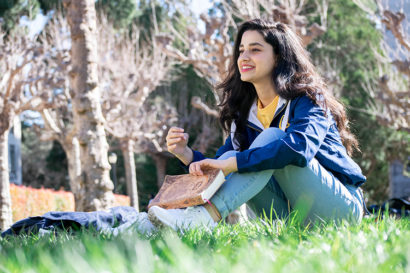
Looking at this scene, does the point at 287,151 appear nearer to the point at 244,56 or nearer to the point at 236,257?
the point at 244,56

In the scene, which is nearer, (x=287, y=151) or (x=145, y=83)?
(x=287, y=151)

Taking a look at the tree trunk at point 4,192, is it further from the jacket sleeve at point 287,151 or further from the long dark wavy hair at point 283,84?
the jacket sleeve at point 287,151

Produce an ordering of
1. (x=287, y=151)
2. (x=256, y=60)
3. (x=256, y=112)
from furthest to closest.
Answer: (x=256, y=112) → (x=256, y=60) → (x=287, y=151)

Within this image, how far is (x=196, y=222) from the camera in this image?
2.58 m

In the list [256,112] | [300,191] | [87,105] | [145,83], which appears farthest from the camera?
[145,83]

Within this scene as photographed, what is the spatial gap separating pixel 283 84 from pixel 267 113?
0.85 feet

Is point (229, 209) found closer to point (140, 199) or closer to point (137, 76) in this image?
point (137, 76)

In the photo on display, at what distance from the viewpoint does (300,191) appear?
2.77 m

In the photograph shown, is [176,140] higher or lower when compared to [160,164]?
higher

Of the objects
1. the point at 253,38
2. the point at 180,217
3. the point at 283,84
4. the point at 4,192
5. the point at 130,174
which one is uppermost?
the point at 253,38

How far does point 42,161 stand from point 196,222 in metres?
26.8

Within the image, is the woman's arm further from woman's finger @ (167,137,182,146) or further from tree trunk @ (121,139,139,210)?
tree trunk @ (121,139,139,210)

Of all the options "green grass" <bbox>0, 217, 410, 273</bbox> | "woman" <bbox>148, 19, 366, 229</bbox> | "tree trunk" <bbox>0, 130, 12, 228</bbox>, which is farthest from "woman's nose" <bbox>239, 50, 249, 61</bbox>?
"tree trunk" <bbox>0, 130, 12, 228</bbox>

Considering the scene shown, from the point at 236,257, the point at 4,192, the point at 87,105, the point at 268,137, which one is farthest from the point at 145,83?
the point at 236,257
